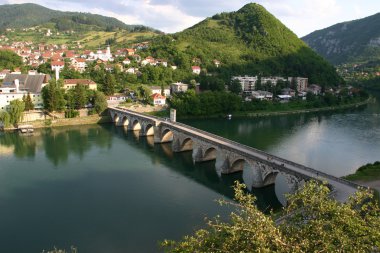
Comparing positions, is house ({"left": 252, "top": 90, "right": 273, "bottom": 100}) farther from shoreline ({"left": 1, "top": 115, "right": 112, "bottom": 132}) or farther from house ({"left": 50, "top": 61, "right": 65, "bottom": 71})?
house ({"left": 50, "top": 61, "right": 65, "bottom": 71})

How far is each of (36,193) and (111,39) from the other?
4432 inches

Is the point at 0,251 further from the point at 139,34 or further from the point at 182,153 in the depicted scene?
the point at 139,34

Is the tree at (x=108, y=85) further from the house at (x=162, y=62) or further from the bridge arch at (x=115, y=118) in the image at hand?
the house at (x=162, y=62)

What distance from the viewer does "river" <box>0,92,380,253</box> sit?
2061 cm

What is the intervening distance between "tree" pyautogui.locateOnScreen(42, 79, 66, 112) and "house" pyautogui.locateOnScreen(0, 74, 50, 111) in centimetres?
188

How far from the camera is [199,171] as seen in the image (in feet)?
105

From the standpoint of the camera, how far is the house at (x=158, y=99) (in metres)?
60.9

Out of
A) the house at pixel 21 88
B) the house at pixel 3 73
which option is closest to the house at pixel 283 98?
the house at pixel 21 88

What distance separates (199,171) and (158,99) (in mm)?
30983

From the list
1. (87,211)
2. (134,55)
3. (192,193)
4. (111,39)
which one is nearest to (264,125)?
(192,193)

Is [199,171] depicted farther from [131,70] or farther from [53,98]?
[131,70]

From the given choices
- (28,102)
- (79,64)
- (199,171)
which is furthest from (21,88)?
(199,171)

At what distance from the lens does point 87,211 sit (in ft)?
77.5

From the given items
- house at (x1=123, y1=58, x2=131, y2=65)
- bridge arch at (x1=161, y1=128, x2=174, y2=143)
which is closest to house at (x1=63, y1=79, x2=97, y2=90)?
house at (x1=123, y1=58, x2=131, y2=65)
